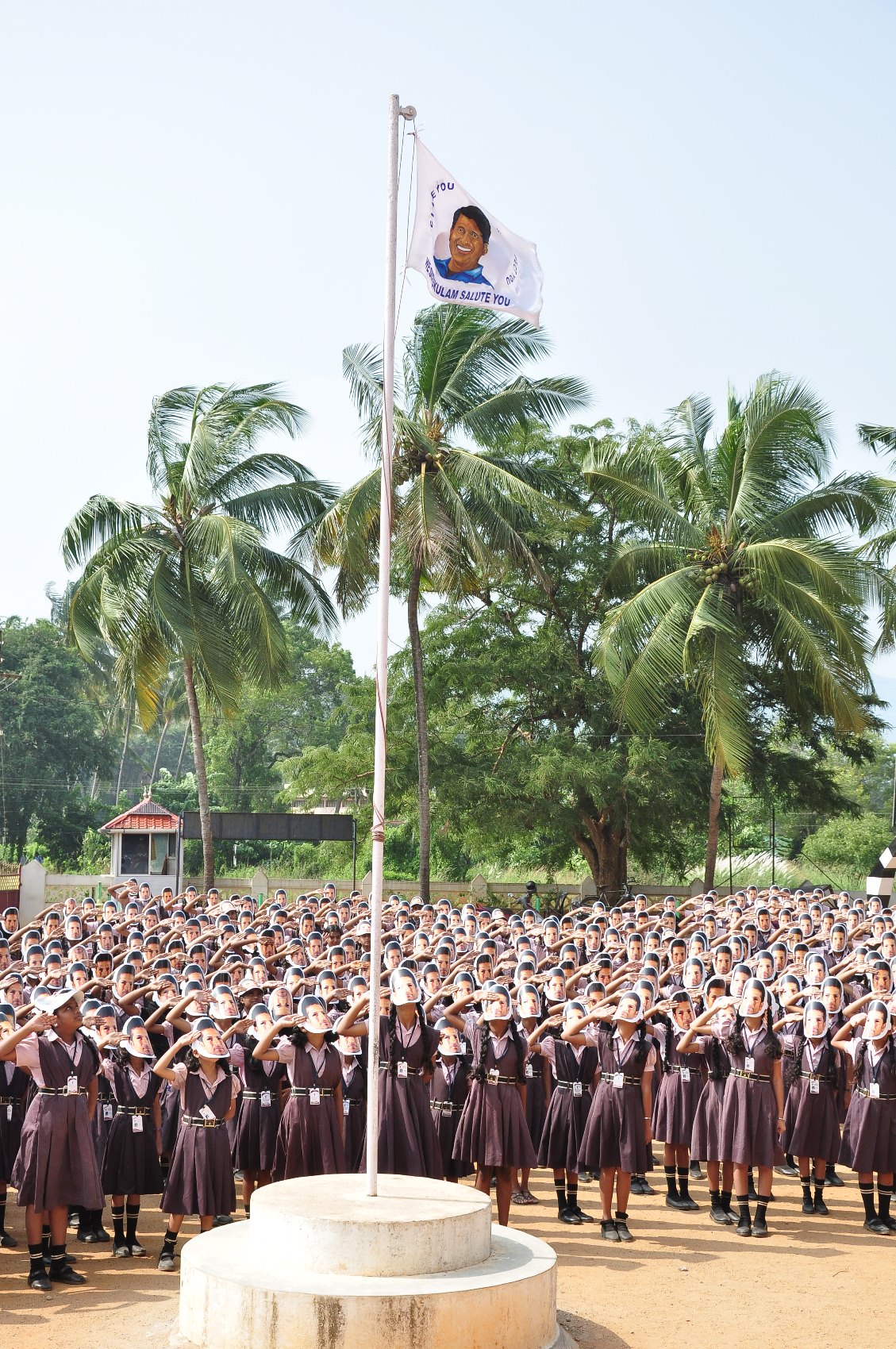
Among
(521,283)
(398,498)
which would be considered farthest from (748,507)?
(521,283)

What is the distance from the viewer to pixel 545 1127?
10719 mm

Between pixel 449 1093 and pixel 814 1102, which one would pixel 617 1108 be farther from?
pixel 814 1102

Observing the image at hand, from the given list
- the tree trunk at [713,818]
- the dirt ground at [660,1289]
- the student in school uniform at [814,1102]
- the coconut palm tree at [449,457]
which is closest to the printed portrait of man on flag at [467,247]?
the student in school uniform at [814,1102]

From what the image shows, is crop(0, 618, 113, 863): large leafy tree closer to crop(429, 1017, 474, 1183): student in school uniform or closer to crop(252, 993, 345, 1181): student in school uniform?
crop(429, 1017, 474, 1183): student in school uniform

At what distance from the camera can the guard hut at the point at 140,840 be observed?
28.2m

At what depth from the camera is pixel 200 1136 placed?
30.5 ft

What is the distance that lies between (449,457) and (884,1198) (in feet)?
48.0

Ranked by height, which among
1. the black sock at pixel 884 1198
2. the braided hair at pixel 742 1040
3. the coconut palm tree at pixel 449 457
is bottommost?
the black sock at pixel 884 1198

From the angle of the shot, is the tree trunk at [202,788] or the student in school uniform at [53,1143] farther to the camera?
the tree trunk at [202,788]

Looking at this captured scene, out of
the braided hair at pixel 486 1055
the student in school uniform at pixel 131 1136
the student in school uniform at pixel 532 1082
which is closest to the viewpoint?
the student in school uniform at pixel 131 1136

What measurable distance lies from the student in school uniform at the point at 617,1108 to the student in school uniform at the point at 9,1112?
4019 mm

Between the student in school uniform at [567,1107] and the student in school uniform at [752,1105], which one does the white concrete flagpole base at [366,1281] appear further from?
the student in school uniform at [752,1105]

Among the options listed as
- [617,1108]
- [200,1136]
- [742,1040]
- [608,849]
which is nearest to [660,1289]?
[617,1108]

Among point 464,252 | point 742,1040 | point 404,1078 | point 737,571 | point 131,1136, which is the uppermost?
point 737,571
